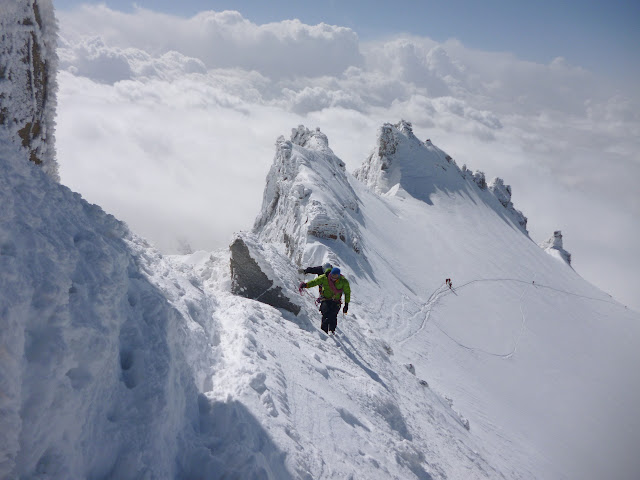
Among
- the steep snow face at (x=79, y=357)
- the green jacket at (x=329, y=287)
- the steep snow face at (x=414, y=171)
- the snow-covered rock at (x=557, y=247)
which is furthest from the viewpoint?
the snow-covered rock at (x=557, y=247)

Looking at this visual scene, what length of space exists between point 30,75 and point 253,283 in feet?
22.4

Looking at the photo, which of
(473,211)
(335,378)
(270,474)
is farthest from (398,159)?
(270,474)

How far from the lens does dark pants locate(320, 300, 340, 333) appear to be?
11.0m

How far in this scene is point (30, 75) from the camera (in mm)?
7508

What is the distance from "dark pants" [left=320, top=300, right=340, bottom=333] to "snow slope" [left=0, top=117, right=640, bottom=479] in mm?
505

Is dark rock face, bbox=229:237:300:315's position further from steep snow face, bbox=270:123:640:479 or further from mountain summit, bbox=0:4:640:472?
steep snow face, bbox=270:123:640:479

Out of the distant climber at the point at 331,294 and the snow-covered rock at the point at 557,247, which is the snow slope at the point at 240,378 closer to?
the distant climber at the point at 331,294

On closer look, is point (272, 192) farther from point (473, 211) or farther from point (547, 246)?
point (547, 246)

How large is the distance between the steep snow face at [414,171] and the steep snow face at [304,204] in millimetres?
19580

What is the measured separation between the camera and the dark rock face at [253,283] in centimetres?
1119

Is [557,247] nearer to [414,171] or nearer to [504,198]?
[504,198]

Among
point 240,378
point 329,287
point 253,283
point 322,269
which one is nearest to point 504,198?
point 322,269

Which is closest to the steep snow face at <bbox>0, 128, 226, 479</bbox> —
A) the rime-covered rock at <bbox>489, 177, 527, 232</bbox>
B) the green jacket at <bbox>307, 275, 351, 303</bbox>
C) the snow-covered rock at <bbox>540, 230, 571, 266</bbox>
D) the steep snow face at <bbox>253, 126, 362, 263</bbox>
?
the green jacket at <bbox>307, 275, 351, 303</bbox>

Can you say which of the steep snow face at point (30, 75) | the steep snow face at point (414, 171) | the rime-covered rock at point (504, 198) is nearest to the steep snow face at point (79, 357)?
the steep snow face at point (30, 75)
